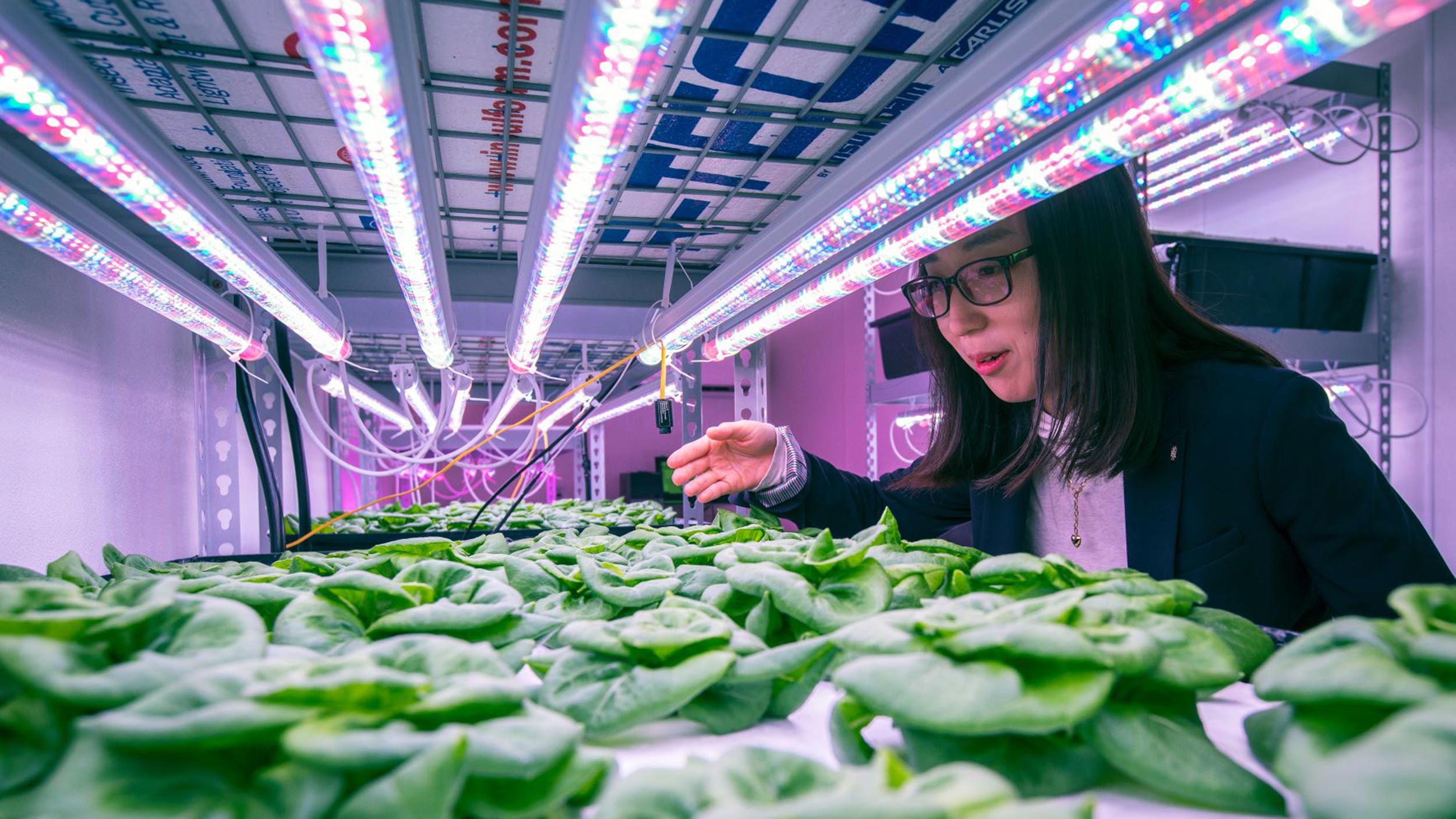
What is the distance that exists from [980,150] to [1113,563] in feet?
3.16

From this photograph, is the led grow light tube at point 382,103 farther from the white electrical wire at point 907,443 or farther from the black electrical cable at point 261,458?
the white electrical wire at point 907,443

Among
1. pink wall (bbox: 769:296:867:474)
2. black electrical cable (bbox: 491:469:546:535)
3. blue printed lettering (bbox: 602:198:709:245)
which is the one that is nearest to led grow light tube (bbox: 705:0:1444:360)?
blue printed lettering (bbox: 602:198:709:245)

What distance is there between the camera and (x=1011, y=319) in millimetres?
1360

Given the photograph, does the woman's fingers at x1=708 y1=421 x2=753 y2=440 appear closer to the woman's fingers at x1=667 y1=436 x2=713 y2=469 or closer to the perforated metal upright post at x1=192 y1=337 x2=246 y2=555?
the woman's fingers at x1=667 y1=436 x2=713 y2=469

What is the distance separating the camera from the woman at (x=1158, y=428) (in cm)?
118

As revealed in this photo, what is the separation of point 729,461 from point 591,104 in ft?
3.44

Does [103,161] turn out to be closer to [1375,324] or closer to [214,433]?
[214,433]

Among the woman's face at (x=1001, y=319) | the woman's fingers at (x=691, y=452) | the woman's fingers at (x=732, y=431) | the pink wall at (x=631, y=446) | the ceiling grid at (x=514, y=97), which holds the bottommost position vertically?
the pink wall at (x=631, y=446)

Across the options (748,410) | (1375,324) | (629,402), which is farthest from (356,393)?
(1375,324)

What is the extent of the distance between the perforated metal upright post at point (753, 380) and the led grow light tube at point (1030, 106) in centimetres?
109

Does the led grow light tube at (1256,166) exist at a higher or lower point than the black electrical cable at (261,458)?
higher

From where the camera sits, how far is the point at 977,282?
136 centimetres

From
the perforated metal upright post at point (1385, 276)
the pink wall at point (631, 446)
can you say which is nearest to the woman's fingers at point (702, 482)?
the perforated metal upright post at point (1385, 276)

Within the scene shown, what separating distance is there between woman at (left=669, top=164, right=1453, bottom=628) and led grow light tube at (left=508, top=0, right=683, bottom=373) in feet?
2.30
